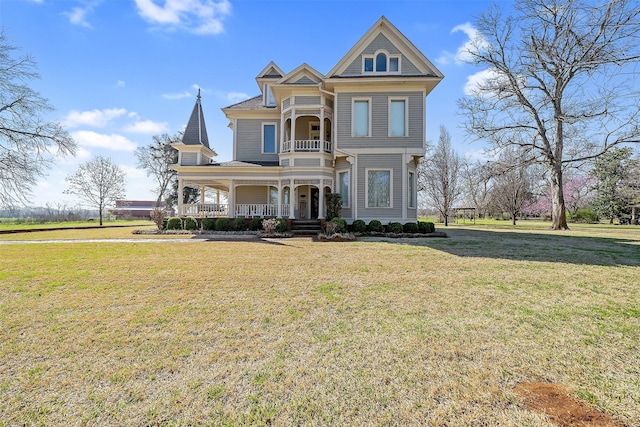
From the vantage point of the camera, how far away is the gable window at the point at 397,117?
52.0 feet

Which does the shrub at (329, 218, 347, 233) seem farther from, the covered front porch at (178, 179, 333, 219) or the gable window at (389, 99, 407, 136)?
the gable window at (389, 99, 407, 136)

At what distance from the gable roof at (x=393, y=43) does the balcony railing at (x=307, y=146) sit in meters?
3.73

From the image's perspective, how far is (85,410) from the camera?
2.30 metres

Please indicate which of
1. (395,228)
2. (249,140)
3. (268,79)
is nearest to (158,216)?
(249,140)

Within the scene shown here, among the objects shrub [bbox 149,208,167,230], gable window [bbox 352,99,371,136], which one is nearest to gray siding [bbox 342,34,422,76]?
gable window [bbox 352,99,371,136]

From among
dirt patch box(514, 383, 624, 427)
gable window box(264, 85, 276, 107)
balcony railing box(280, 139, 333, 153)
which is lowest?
dirt patch box(514, 383, 624, 427)

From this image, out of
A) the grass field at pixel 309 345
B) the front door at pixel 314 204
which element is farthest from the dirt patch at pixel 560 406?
the front door at pixel 314 204

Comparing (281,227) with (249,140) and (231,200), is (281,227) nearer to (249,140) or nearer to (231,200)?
(231,200)

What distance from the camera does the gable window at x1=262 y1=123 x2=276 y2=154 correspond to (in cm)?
1953

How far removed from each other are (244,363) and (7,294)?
5190mm

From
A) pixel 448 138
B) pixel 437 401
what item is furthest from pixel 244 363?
pixel 448 138

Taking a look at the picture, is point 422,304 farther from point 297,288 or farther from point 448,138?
point 448,138

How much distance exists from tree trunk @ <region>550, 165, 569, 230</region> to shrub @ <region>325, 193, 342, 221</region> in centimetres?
1752

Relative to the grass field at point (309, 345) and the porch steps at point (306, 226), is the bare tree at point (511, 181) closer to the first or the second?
the porch steps at point (306, 226)
